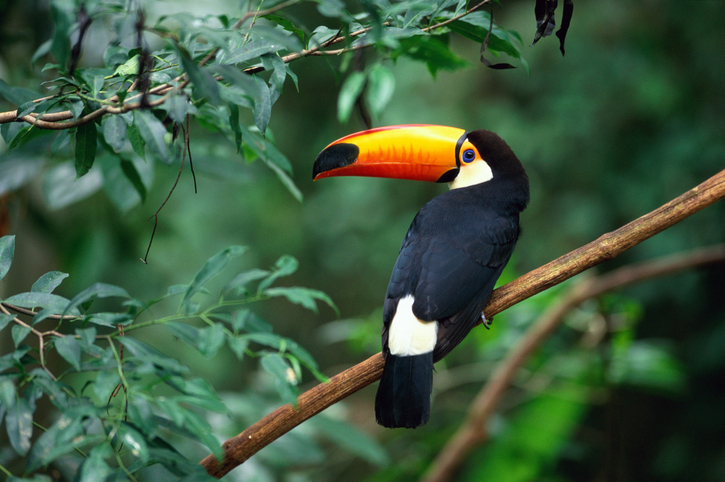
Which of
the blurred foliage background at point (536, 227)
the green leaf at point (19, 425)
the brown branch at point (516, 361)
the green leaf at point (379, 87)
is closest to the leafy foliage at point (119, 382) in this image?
the green leaf at point (19, 425)

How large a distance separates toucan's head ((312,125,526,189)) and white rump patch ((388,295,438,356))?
519 mm

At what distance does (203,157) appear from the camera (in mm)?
2062

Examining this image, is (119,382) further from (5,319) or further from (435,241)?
(435,241)

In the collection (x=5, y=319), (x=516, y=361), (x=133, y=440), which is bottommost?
(x=516, y=361)

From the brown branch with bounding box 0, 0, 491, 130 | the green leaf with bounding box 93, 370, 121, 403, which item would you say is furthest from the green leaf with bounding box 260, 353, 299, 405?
the brown branch with bounding box 0, 0, 491, 130

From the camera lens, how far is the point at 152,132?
95 centimetres

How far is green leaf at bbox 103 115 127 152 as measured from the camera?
979 mm

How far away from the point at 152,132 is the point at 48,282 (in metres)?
0.33

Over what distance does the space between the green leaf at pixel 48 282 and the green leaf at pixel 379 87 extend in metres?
0.59

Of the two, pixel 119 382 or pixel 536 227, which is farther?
Answer: pixel 536 227

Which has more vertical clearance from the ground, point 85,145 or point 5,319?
point 85,145

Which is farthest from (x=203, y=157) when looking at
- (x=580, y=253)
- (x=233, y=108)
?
(x=580, y=253)

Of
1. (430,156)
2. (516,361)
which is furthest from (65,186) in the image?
(516,361)

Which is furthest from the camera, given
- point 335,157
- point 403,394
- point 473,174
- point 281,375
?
point 473,174
